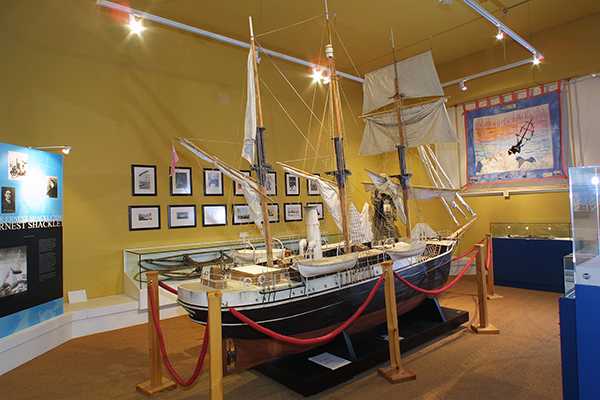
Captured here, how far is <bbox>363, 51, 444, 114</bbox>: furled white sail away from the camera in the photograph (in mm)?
8141

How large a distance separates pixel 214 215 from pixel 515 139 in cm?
762

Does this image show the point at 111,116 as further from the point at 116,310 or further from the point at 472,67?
the point at 472,67

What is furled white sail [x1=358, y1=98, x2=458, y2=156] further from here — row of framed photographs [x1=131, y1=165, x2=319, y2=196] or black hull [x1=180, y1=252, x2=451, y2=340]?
black hull [x1=180, y1=252, x2=451, y2=340]

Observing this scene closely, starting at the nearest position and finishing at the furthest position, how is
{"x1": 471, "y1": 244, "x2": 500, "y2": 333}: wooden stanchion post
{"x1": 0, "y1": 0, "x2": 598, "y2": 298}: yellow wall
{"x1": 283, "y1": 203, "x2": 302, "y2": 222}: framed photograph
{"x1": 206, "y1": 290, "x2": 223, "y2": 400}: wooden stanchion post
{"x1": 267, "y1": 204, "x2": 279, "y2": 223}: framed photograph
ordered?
1. {"x1": 206, "y1": 290, "x2": 223, "y2": 400}: wooden stanchion post
2. {"x1": 471, "y1": 244, "x2": 500, "y2": 333}: wooden stanchion post
3. {"x1": 0, "y1": 0, "x2": 598, "y2": 298}: yellow wall
4. {"x1": 267, "y1": 204, "x2": 279, "y2": 223}: framed photograph
5. {"x1": 283, "y1": 203, "x2": 302, "y2": 222}: framed photograph

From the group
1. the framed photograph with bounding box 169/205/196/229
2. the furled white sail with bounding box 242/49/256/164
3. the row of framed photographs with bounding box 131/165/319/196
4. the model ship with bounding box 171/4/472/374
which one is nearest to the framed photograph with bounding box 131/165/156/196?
the row of framed photographs with bounding box 131/165/319/196

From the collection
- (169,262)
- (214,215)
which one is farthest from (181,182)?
(169,262)

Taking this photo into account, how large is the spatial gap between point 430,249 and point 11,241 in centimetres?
644

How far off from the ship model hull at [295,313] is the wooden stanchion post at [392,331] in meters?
0.65

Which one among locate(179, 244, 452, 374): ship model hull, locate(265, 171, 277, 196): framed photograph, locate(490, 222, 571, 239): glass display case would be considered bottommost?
locate(179, 244, 452, 374): ship model hull

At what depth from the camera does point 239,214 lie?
335 inches

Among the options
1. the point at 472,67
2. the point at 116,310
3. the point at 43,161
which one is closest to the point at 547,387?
the point at 116,310

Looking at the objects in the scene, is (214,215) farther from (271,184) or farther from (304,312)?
(304,312)

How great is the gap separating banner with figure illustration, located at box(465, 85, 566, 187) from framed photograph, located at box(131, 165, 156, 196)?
8.08m

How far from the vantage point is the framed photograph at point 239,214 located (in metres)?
8.43
